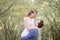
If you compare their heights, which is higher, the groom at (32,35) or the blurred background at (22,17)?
the blurred background at (22,17)

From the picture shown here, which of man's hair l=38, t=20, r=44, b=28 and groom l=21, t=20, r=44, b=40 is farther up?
man's hair l=38, t=20, r=44, b=28

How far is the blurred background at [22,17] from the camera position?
2852 millimetres

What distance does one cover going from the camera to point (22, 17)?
2.89 metres

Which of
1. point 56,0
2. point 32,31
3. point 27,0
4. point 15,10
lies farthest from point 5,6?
point 56,0

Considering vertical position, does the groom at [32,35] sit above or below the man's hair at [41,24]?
below

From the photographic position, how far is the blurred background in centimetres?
285

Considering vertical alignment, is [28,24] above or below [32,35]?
above

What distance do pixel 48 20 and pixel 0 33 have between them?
0.75 meters

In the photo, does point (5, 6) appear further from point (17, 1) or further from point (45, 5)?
point (45, 5)

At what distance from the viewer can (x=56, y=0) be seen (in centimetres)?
303

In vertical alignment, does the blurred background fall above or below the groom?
above

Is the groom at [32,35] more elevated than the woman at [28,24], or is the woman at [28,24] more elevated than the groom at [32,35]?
the woman at [28,24]

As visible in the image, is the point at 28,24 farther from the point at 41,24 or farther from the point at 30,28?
the point at 41,24

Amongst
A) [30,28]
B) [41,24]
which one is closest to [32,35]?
[30,28]
